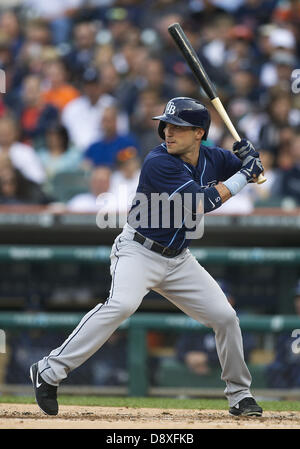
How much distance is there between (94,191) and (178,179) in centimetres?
296

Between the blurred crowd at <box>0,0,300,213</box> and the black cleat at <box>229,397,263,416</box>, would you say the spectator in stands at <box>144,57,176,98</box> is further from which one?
the black cleat at <box>229,397,263,416</box>

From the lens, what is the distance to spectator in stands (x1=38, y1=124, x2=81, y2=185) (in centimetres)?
809

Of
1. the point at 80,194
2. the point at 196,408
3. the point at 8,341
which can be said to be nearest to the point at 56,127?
the point at 80,194

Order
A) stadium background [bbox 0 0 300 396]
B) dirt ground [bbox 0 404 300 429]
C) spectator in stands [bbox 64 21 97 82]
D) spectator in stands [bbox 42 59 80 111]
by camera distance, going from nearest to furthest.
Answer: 1. dirt ground [bbox 0 404 300 429]
2. stadium background [bbox 0 0 300 396]
3. spectator in stands [bbox 42 59 80 111]
4. spectator in stands [bbox 64 21 97 82]

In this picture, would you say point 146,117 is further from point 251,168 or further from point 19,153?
point 251,168

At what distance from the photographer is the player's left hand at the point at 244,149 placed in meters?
4.64

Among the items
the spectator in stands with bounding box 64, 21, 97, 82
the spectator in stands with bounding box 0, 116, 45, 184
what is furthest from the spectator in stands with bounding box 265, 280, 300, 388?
the spectator in stands with bounding box 64, 21, 97, 82

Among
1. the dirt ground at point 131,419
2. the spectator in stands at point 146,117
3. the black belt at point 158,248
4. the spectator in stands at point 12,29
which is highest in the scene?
the spectator in stands at point 12,29

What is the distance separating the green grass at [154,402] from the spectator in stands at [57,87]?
4.07m

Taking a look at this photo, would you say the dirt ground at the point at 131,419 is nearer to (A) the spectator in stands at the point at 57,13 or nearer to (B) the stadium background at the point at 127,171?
(B) the stadium background at the point at 127,171

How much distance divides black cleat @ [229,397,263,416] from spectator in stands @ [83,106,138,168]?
369cm

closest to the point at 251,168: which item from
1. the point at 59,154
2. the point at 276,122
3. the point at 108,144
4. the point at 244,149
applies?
the point at 244,149

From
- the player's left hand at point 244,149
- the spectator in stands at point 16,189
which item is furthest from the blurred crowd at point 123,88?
the player's left hand at point 244,149

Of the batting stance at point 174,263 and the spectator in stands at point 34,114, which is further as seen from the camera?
the spectator in stands at point 34,114
